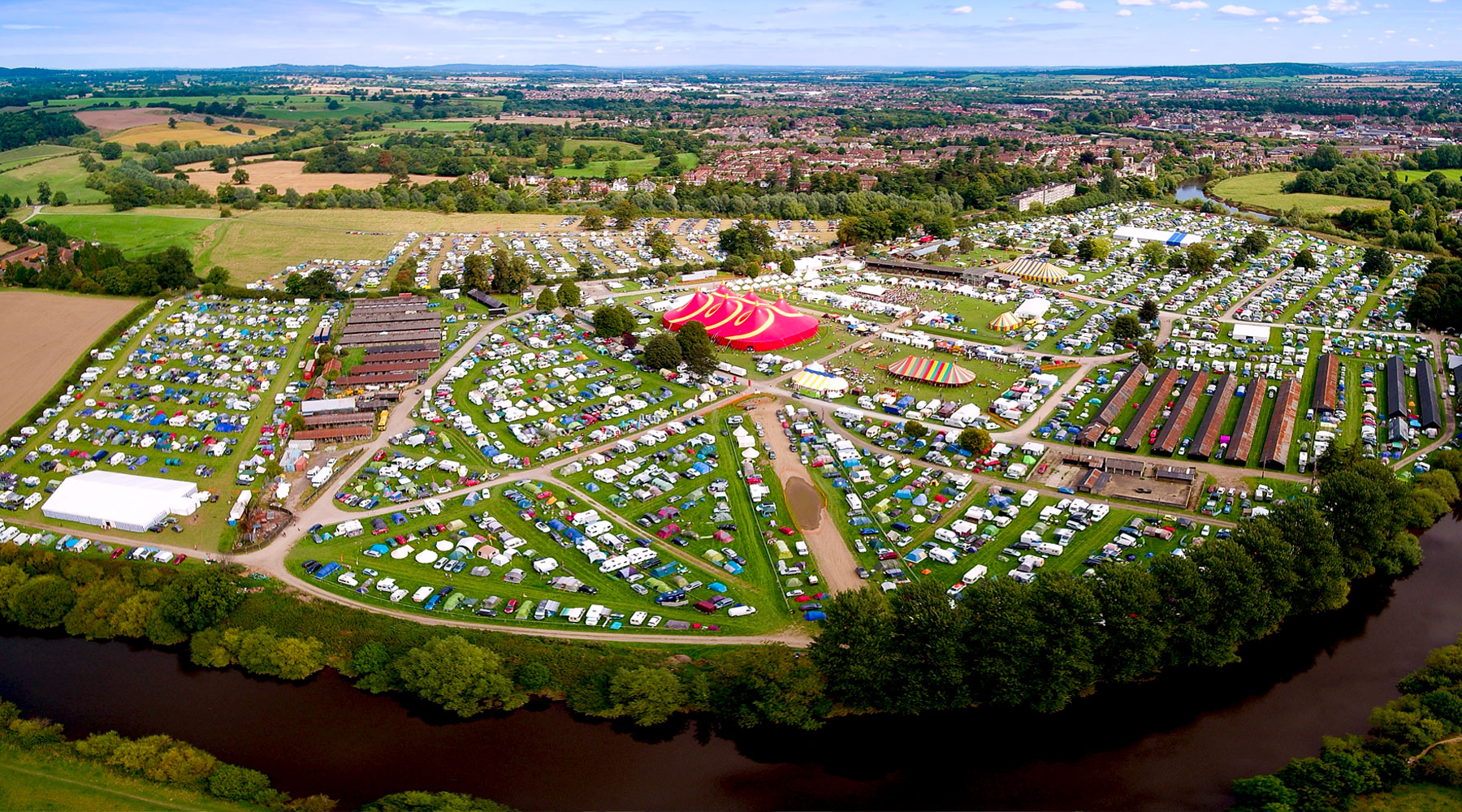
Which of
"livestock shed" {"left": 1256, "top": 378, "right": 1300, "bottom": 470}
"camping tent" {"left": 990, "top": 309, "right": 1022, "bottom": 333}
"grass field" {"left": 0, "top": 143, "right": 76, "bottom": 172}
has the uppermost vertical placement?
"grass field" {"left": 0, "top": 143, "right": 76, "bottom": 172}

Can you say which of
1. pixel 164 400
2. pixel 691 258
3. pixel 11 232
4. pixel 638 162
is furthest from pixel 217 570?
pixel 638 162

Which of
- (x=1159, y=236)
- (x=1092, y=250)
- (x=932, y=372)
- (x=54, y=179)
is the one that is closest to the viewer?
(x=932, y=372)

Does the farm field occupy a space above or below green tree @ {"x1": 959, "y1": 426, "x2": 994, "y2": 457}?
above

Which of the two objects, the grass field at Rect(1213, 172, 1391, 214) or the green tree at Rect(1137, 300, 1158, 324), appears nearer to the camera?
the green tree at Rect(1137, 300, 1158, 324)

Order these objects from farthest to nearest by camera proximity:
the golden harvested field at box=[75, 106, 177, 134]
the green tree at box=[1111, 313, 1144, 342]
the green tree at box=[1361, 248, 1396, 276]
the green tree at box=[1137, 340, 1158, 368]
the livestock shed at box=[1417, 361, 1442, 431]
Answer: the golden harvested field at box=[75, 106, 177, 134], the green tree at box=[1361, 248, 1396, 276], the green tree at box=[1111, 313, 1144, 342], the green tree at box=[1137, 340, 1158, 368], the livestock shed at box=[1417, 361, 1442, 431]

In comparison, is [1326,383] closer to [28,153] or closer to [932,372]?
[932,372]

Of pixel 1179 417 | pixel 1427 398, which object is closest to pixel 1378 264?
pixel 1427 398

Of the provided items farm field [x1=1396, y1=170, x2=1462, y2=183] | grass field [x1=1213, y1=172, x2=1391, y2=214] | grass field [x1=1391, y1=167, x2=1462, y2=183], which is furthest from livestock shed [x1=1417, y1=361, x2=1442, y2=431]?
grass field [x1=1391, y1=167, x2=1462, y2=183]

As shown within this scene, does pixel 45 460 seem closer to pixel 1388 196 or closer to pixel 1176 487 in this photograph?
pixel 1176 487

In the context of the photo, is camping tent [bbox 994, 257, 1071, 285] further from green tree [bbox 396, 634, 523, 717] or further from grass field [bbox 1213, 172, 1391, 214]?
green tree [bbox 396, 634, 523, 717]
